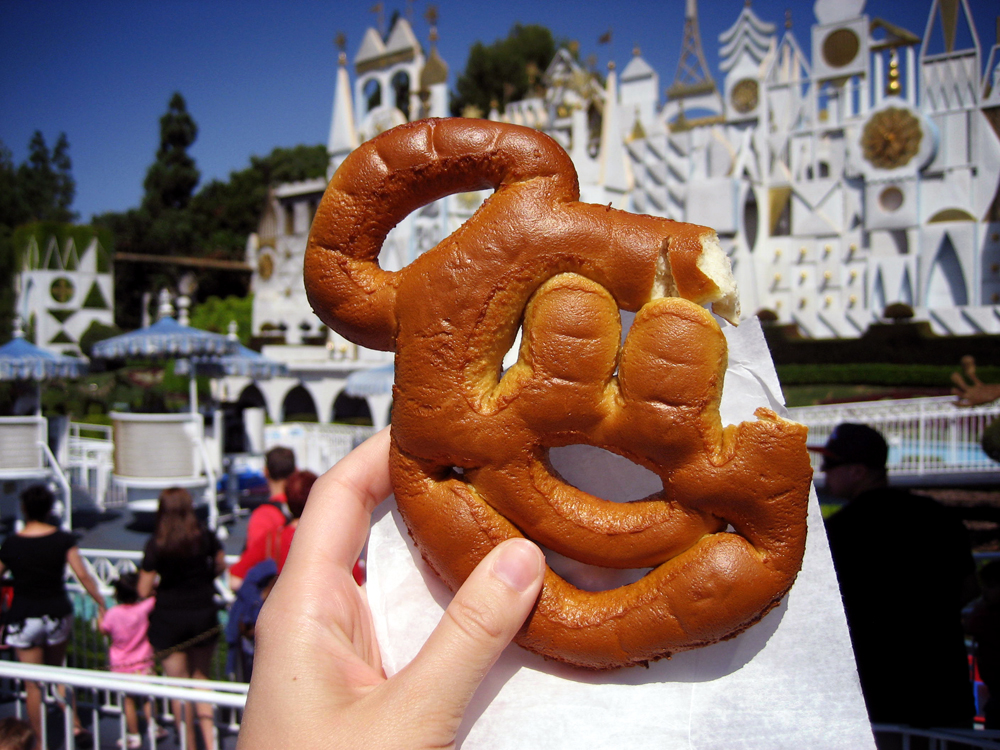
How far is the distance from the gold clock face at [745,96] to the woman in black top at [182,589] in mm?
35378

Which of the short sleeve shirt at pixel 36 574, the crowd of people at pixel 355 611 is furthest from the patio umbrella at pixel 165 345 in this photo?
the short sleeve shirt at pixel 36 574

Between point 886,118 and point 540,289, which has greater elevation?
point 886,118

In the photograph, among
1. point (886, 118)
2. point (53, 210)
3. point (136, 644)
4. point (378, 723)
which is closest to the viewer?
point (378, 723)

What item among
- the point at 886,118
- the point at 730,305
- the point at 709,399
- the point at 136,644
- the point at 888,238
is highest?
the point at 886,118

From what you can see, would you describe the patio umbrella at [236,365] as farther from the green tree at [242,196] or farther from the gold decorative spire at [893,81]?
the green tree at [242,196]

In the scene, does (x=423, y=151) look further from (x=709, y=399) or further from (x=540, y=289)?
(x=709, y=399)

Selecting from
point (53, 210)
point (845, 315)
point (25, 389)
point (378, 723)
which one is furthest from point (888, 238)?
point (53, 210)

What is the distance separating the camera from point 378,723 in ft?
4.90

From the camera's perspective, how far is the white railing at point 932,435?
1217 centimetres

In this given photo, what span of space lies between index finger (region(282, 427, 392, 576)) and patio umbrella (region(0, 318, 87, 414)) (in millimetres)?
10881

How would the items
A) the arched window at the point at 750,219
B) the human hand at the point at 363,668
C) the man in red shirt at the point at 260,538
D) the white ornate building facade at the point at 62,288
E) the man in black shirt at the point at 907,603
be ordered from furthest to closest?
the white ornate building facade at the point at 62,288 → the arched window at the point at 750,219 → the man in red shirt at the point at 260,538 → the man in black shirt at the point at 907,603 → the human hand at the point at 363,668

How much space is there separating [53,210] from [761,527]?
61.8 metres

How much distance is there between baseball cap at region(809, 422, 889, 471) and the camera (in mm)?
3686

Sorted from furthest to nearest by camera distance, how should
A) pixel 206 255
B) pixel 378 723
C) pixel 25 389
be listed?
pixel 206 255
pixel 25 389
pixel 378 723
